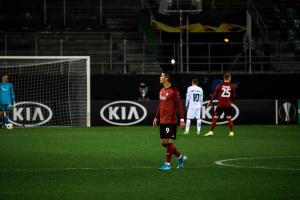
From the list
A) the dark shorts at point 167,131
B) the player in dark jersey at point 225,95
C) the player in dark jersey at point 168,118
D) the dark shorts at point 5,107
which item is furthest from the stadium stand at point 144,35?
the dark shorts at point 167,131

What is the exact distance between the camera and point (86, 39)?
3534 cm

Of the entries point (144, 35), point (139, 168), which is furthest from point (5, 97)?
point (139, 168)

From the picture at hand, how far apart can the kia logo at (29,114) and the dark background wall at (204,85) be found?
3955mm

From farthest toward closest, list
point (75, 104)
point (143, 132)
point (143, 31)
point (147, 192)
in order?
point (143, 31) → point (75, 104) → point (143, 132) → point (147, 192)

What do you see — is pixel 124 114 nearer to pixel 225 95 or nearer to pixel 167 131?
pixel 225 95

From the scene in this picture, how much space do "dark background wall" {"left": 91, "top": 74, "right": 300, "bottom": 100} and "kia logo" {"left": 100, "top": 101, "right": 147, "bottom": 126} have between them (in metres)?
2.78

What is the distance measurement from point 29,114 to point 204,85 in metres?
8.32

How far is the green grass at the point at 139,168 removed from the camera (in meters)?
11.7

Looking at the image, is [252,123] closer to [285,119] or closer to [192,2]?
[285,119]

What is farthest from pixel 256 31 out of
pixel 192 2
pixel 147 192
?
pixel 147 192

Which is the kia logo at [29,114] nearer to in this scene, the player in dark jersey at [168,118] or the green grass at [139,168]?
the green grass at [139,168]

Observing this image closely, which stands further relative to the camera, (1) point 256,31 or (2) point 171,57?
(1) point 256,31

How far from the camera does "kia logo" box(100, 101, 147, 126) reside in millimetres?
31156

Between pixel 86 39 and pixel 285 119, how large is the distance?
9.86 meters
